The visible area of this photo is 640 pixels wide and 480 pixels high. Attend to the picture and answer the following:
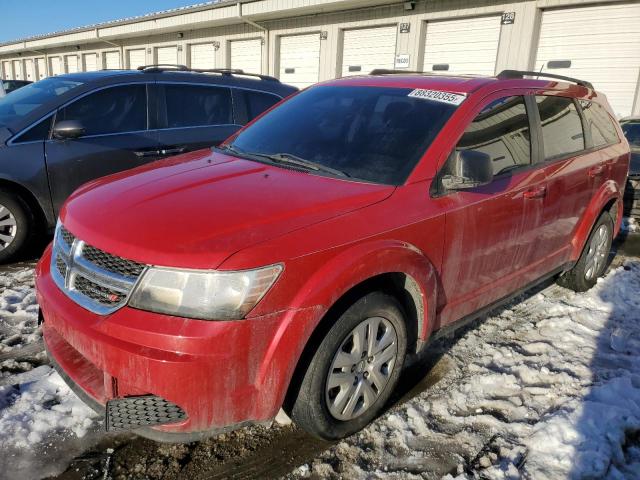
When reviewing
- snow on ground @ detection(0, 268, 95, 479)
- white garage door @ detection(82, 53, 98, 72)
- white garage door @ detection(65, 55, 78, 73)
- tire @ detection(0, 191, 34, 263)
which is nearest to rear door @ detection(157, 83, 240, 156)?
tire @ detection(0, 191, 34, 263)

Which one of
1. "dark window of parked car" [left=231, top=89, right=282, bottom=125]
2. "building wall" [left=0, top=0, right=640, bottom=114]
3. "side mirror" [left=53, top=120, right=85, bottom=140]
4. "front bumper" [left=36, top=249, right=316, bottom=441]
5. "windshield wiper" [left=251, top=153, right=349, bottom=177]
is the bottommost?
"front bumper" [left=36, top=249, right=316, bottom=441]

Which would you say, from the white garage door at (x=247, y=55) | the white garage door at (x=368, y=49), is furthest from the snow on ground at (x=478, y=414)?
the white garage door at (x=247, y=55)

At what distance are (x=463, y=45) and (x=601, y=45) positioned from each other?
3205 mm

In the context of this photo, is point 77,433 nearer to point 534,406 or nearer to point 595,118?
point 534,406

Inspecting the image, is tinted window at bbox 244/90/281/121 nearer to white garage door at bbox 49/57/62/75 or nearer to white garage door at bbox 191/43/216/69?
white garage door at bbox 191/43/216/69

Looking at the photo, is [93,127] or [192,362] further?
[93,127]

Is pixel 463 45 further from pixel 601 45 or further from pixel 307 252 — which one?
pixel 307 252

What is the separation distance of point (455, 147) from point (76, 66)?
33.8 metres

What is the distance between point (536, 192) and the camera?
126 inches

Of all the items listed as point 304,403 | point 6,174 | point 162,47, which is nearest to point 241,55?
point 162,47

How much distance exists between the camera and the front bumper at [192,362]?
6.00ft

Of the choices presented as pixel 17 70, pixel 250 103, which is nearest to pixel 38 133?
pixel 250 103

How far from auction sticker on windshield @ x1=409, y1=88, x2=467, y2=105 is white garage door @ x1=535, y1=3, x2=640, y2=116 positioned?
31.4 ft

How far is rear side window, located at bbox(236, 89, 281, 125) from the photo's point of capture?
5648mm
